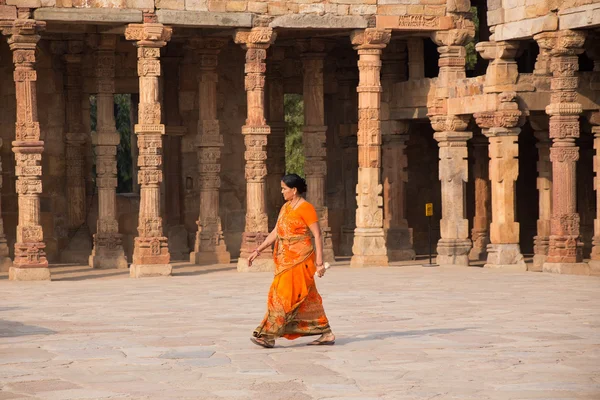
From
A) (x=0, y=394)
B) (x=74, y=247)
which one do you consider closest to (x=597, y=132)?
(x=74, y=247)

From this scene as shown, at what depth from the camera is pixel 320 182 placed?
87.6 ft

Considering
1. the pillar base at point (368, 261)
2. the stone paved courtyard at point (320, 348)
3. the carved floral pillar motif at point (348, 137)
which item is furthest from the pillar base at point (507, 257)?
the carved floral pillar motif at point (348, 137)

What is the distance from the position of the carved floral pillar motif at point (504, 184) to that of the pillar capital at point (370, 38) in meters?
2.52

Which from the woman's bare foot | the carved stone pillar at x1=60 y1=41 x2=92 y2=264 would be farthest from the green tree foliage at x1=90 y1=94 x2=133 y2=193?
the woman's bare foot

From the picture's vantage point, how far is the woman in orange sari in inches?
481

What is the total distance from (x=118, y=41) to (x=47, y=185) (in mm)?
3219

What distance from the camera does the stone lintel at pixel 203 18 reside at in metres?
23.1

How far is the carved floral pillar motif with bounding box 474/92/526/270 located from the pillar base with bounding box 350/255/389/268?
7.02 feet

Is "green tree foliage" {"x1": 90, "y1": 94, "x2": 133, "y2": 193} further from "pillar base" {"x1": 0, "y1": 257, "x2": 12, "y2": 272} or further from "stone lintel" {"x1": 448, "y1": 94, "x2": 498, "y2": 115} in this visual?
"stone lintel" {"x1": 448, "y1": 94, "x2": 498, "y2": 115}

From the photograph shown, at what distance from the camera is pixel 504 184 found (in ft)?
76.4

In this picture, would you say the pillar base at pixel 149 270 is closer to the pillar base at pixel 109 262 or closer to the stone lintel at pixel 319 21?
the pillar base at pixel 109 262

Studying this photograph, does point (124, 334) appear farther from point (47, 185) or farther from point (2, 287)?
point (47, 185)

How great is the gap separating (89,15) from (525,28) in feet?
24.4

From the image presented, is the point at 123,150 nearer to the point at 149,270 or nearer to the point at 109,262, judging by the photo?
the point at 109,262
